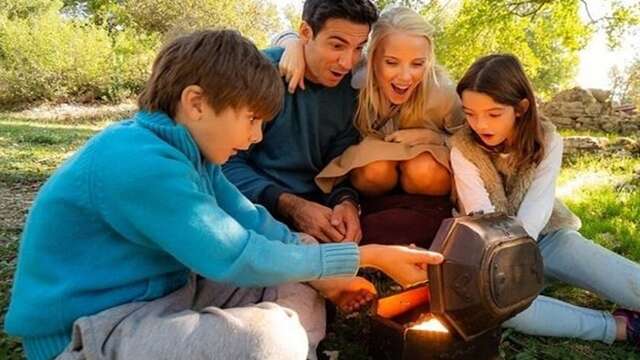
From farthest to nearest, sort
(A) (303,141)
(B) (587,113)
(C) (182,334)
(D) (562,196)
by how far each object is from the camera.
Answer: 1. (B) (587,113)
2. (D) (562,196)
3. (A) (303,141)
4. (C) (182,334)

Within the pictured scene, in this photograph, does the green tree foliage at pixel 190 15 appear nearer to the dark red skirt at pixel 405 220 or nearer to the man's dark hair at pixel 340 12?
the man's dark hair at pixel 340 12

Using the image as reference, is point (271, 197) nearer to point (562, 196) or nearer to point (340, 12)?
point (340, 12)

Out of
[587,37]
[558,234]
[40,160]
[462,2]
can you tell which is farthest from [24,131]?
[587,37]

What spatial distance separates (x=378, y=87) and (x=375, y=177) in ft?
1.39

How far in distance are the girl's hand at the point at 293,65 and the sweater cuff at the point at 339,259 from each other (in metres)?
1.25

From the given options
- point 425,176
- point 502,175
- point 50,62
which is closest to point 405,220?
point 425,176

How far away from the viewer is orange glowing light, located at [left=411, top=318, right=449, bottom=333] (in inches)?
75.2

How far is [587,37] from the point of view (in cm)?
1059

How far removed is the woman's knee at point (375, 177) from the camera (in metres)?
2.79

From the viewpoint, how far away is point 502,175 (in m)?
2.68

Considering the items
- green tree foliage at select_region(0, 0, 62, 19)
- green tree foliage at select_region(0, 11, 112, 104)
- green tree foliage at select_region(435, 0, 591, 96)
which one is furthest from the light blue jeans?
green tree foliage at select_region(0, 0, 62, 19)

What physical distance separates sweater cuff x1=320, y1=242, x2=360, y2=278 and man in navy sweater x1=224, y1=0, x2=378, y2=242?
77 cm

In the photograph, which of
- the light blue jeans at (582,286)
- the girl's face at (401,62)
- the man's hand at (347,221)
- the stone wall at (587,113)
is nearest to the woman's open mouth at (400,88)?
the girl's face at (401,62)

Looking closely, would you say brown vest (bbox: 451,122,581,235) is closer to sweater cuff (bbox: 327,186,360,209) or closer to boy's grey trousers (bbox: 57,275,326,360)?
sweater cuff (bbox: 327,186,360,209)
